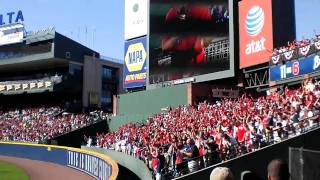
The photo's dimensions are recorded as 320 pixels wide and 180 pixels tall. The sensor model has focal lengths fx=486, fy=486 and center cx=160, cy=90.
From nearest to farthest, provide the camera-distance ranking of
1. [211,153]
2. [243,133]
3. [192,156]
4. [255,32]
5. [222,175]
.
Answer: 1. [222,175]
2. [211,153]
3. [192,156]
4. [243,133]
5. [255,32]

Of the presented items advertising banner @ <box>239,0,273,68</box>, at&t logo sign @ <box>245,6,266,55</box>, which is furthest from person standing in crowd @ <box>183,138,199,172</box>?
at&t logo sign @ <box>245,6,266,55</box>

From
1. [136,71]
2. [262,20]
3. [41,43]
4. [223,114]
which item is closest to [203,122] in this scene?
[223,114]

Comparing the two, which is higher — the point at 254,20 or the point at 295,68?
the point at 254,20

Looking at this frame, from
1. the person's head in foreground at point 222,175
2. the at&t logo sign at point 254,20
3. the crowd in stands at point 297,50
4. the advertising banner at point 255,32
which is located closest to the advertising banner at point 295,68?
the crowd in stands at point 297,50

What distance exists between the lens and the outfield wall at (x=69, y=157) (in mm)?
20281

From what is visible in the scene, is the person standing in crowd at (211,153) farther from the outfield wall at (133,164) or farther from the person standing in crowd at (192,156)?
the outfield wall at (133,164)

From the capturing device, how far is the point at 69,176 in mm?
25266

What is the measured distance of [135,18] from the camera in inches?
1607

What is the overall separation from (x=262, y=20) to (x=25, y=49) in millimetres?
40226

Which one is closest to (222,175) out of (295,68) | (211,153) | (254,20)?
(211,153)

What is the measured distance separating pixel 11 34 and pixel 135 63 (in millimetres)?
25964

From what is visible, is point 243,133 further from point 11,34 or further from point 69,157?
point 11,34

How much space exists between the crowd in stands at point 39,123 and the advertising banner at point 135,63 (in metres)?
7.55

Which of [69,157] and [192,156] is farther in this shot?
[69,157]
